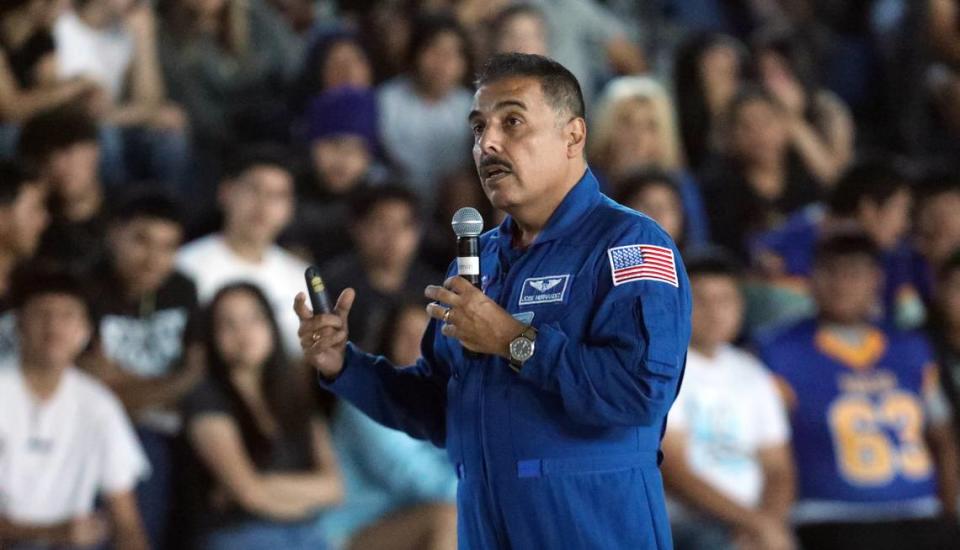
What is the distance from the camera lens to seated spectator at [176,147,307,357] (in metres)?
7.32

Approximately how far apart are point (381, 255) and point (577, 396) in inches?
162

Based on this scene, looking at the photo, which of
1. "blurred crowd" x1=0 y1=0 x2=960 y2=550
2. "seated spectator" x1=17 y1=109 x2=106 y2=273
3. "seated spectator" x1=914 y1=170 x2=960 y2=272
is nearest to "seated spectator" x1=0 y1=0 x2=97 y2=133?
"blurred crowd" x1=0 y1=0 x2=960 y2=550

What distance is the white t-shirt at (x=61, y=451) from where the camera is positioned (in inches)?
238

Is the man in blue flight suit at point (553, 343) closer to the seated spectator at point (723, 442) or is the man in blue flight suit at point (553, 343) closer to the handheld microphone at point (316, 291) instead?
the handheld microphone at point (316, 291)

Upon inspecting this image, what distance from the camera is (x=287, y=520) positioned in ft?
20.7

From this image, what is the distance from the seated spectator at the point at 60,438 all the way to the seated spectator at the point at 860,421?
2862 millimetres

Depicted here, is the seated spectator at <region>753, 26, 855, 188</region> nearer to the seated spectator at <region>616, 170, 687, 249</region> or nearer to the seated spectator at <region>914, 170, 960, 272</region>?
the seated spectator at <region>914, 170, 960, 272</region>

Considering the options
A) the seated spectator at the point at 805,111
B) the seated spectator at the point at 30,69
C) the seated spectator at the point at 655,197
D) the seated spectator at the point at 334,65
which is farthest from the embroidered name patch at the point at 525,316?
the seated spectator at the point at 805,111

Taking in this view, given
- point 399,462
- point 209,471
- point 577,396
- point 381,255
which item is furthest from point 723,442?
point 577,396

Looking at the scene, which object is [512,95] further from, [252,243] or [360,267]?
[252,243]

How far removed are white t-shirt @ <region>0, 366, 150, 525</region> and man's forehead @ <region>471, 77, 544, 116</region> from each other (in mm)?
3124

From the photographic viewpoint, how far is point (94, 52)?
8.23 m

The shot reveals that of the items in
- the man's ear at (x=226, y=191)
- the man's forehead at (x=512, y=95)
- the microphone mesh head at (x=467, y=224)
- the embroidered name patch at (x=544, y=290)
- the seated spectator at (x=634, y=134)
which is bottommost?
the embroidered name patch at (x=544, y=290)

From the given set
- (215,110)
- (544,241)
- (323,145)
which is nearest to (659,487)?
(544,241)
